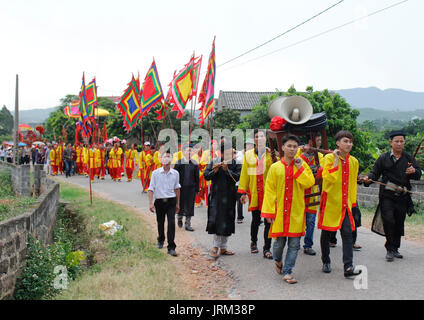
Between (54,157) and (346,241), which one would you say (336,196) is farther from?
(54,157)

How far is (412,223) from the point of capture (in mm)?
9523

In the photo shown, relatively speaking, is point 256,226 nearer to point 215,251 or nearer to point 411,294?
point 215,251

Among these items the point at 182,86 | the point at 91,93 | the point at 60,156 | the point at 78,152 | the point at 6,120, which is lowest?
the point at 60,156

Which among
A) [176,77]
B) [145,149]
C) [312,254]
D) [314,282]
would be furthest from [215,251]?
[145,149]

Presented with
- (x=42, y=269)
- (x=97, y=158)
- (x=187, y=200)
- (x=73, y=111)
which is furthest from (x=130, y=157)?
(x=42, y=269)

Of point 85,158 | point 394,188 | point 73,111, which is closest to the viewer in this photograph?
point 394,188

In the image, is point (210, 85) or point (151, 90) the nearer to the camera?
point (210, 85)

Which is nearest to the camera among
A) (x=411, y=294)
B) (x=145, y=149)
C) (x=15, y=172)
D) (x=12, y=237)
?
(x=411, y=294)

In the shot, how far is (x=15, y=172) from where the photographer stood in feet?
63.7

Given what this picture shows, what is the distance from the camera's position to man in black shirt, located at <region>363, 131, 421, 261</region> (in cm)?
665

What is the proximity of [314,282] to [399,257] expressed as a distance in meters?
1.88

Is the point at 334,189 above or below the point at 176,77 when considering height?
below

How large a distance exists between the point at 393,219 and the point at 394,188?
1.50 feet

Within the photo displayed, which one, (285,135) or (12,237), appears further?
(12,237)
